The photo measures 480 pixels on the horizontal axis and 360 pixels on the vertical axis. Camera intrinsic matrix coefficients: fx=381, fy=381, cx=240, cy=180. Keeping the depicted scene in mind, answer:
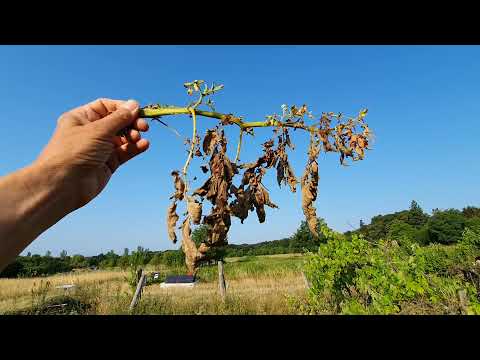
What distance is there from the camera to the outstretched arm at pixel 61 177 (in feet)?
4.31

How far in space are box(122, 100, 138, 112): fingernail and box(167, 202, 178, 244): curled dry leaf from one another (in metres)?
0.43

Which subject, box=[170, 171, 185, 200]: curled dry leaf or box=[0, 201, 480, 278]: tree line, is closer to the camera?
box=[170, 171, 185, 200]: curled dry leaf

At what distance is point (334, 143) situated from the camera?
1.44 metres

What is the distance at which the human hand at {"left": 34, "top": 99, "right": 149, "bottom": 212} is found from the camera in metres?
1.47

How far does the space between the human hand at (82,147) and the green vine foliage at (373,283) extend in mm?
4086

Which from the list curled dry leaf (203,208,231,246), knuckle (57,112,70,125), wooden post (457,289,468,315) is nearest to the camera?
curled dry leaf (203,208,231,246)

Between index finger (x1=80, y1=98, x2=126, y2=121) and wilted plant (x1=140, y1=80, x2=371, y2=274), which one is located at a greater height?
index finger (x1=80, y1=98, x2=126, y2=121)

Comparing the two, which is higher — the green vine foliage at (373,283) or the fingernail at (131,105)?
the fingernail at (131,105)

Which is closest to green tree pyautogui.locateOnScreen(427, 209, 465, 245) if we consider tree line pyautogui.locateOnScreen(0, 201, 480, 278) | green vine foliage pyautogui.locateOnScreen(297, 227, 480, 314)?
tree line pyautogui.locateOnScreen(0, 201, 480, 278)

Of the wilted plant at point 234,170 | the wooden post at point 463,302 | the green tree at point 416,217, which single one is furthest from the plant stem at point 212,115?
the green tree at point 416,217

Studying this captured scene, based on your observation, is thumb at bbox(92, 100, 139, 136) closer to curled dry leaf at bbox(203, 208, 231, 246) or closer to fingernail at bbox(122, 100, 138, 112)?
fingernail at bbox(122, 100, 138, 112)

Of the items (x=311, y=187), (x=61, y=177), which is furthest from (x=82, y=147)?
(x=311, y=187)

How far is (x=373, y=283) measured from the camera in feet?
17.5

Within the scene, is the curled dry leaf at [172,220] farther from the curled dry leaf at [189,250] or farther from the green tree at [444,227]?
the green tree at [444,227]
